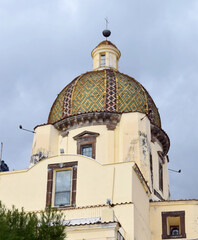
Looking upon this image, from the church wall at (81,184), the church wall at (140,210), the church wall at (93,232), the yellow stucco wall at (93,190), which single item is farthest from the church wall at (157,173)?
the church wall at (93,232)

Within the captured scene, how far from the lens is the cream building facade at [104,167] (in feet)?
76.8

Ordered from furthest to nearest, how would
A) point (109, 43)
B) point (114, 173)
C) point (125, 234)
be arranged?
point (109, 43)
point (114, 173)
point (125, 234)

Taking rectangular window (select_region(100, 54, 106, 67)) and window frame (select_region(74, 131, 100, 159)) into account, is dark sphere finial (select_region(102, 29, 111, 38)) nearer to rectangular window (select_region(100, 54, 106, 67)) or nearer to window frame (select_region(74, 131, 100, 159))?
rectangular window (select_region(100, 54, 106, 67))

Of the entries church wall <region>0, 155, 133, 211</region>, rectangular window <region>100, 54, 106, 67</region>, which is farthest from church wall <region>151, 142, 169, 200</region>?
rectangular window <region>100, 54, 106, 67</region>

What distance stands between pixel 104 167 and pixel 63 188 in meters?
2.16

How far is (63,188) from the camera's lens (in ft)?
81.1

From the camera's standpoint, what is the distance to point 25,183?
83.6 feet

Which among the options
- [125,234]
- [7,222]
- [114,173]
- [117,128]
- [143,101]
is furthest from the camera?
[143,101]

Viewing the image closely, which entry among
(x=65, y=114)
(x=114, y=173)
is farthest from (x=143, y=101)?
(x=114, y=173)

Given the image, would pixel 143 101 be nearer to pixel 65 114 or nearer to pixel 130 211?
pixel 65 114

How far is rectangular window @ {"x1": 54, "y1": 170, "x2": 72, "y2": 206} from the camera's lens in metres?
24.6

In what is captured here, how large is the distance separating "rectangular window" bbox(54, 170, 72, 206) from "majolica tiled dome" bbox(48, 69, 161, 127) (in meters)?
6.75

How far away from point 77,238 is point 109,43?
62.9ft

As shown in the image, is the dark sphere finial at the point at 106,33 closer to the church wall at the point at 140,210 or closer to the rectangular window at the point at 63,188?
the church wall at the point at 140,210
